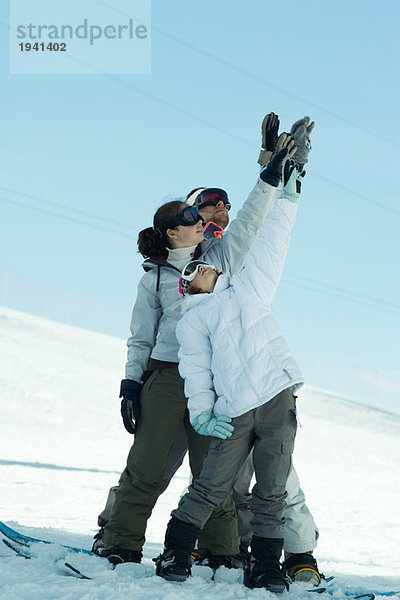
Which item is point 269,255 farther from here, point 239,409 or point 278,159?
point 239,409

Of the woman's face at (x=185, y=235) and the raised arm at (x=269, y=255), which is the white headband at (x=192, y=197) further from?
the raised arm at (x=269, y=255)

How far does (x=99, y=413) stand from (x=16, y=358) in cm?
425

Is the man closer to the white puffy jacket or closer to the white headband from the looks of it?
the white headband

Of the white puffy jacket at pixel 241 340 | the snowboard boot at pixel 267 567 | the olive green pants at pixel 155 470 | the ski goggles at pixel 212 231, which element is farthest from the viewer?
the ski goggles at pixel 212 231

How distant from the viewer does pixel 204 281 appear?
3.09 m

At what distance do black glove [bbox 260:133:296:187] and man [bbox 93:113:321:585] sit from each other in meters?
0.05

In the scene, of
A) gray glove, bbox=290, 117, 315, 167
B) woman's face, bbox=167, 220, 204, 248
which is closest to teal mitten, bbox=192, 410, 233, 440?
woman's face, bbox=167, 220, 204, 248

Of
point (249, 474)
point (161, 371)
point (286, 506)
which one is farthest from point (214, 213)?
point (286, 506)

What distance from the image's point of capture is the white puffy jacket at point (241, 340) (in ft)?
9.44

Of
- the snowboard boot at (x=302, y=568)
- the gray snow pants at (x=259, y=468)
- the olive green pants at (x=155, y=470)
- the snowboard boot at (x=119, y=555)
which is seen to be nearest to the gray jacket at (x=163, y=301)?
the olive green pants at (x=155, y=470)

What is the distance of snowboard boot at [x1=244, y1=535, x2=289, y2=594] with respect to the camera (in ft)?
9.00

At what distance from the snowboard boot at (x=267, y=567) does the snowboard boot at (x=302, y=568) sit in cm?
39

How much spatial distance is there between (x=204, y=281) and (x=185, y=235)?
0.45 m

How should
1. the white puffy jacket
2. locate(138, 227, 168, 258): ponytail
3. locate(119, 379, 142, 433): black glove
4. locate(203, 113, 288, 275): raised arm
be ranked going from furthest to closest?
locate(138, 227, 168, 258): ponytail < locate(203, 113, 288, 275): raised arm < locate(119, 379, 142, 433): black glove < the white puffy jacket
